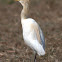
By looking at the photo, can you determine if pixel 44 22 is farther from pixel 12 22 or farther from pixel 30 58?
pixel 30 58

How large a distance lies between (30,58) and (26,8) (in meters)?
1.49

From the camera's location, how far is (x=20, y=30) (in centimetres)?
1134

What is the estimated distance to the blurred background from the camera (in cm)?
793

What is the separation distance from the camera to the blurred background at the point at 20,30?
7930 millimetres

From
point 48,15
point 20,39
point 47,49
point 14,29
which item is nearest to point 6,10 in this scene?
point 48,15

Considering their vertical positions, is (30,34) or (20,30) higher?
(30,34)

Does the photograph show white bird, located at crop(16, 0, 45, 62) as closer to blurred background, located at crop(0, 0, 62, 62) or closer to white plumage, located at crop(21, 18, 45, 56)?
white plumage, located at crop(21, 18, 45, 56)

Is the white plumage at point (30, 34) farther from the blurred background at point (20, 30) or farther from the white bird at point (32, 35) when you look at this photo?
the blurred background at point (20, 30)

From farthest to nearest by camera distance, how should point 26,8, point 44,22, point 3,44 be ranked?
point 44,22
point 3,44
point 26,8

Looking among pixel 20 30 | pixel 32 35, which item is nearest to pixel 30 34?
pixel 32 35

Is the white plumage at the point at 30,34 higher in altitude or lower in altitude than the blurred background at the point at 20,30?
higher

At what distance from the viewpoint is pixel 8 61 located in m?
7.40

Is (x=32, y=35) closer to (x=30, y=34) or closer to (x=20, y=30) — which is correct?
(x=30, y=34)

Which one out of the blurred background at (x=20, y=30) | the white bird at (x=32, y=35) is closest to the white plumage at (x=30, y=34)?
the white bird at (x=32, y=35)
